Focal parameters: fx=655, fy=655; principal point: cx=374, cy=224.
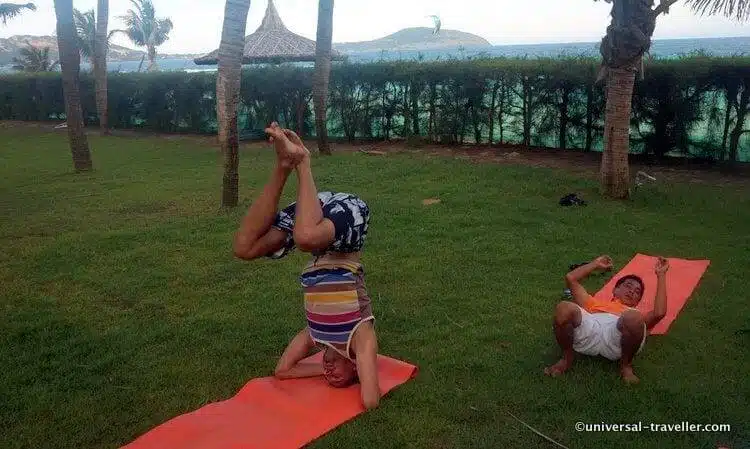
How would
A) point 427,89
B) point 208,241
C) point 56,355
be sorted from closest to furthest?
1. point 56,355
2. point 208,241
3. point 427,89

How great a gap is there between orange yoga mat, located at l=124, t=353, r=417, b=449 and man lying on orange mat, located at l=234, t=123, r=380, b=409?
0.40ft

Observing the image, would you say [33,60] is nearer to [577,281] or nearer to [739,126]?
[739,126]

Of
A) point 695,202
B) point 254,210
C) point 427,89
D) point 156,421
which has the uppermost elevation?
point 427,89

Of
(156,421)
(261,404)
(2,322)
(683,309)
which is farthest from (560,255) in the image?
(2,322)

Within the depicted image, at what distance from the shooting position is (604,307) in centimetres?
438

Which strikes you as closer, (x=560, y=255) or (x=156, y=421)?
(x=156, y=421)

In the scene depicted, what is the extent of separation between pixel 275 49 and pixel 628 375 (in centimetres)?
1694

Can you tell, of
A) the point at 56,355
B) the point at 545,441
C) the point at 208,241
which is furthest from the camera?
the point at 208,241

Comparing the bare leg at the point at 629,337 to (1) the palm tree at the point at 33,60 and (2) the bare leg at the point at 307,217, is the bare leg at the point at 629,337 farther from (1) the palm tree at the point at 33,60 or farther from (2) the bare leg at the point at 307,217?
(1) the palm tree at the point at 33,60

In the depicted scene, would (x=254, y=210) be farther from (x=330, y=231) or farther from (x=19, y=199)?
(x=19, y=199)

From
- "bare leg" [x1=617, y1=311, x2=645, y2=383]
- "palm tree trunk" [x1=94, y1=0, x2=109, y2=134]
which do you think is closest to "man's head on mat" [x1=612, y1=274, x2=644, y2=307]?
"bare leg" [x1=617, y1=311, x2=645, y2=383]

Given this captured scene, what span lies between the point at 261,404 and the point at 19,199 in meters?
8.19

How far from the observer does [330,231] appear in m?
3.63

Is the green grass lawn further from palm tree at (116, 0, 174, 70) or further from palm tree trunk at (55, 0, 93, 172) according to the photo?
palm tree at (116, 0, 174, 70)
